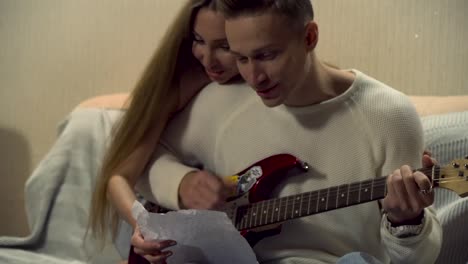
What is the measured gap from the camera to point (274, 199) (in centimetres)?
126

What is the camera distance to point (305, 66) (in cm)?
122

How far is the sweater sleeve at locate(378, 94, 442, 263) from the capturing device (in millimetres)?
1131

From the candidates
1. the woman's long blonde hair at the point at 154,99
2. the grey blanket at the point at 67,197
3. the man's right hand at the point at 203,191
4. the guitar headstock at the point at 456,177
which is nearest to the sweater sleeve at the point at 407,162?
the guitar headstock at the point at 456,177

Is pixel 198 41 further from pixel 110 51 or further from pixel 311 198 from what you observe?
pixel 110 51

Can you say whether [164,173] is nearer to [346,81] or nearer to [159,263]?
[159,263]

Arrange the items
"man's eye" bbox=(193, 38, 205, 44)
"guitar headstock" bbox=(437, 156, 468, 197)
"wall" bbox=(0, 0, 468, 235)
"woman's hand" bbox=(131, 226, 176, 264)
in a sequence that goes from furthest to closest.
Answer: "wall" bbox=(0, 0, 468, 235) → "man's eye" bbox=(193, 38, 205, 44) → "woman's hand" bbox=(131, 226, 176, 264) → "guitar headstock" bbox=(437, 156, 468, 197)

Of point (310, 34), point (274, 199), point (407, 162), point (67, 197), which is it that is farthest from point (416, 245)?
point (67, 197)

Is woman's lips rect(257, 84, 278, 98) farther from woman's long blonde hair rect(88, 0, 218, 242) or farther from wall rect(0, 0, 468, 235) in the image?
wall rect(0, 0, 468, 235)

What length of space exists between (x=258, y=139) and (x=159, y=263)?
278 millimetres

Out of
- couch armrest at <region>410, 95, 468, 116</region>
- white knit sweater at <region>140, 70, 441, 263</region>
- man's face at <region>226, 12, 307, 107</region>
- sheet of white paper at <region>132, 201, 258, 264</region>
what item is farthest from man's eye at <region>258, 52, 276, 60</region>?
couch armrest at <region>410, 95, 468, 116</region>

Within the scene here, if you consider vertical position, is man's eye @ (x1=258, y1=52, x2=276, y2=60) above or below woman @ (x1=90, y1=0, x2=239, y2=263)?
above

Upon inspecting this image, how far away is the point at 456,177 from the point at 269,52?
0.35 meters

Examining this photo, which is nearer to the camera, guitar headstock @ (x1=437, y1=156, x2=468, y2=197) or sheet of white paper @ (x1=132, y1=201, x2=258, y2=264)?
guitar headstock @ (x1=437, y1=156, x2=468, y2=197)

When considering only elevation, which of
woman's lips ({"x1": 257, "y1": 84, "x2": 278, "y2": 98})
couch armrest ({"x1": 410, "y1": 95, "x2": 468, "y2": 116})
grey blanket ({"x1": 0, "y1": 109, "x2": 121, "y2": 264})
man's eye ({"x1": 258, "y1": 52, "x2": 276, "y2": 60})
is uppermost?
man's eye ({"x1": 258, "y1": 52, "x2": 276, "y2": 60})
